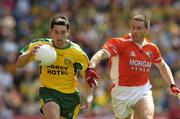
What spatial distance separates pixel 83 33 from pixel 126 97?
30.0 feet

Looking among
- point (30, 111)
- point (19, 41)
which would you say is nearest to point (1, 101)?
point (30, 111)

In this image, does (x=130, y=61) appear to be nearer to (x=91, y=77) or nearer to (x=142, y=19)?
(x=142, y=19)

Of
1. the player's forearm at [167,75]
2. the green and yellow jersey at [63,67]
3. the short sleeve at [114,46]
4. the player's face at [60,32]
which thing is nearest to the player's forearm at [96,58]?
the short sleeve at [114,46]

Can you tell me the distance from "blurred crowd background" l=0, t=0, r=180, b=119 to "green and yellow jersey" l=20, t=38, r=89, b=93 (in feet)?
18.6

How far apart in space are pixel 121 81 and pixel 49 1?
36.4 ft

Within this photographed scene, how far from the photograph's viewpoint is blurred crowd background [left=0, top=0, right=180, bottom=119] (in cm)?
2059

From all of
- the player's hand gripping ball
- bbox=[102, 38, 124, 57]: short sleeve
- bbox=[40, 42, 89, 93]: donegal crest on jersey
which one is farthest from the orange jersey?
the player's hand gripping ball

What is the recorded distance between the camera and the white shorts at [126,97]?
1384cm

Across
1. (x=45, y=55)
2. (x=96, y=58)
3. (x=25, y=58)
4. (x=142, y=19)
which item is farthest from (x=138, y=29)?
(x=25, y=58)

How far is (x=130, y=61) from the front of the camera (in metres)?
13.8

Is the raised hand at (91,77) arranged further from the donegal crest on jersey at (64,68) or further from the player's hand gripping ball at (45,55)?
the player's hand gripping ball at (45,55)

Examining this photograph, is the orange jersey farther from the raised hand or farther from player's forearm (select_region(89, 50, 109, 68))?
the raised hand

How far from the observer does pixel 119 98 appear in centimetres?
1405

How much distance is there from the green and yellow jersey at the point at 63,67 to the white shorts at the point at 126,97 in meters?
0.97
